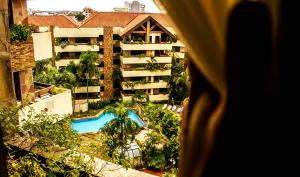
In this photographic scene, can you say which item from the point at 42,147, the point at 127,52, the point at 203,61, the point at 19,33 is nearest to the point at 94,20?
the point at 127,52

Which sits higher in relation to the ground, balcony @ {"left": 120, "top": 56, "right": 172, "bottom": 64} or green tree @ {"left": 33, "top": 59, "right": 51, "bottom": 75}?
balcony @ {"left": 120, "top": 56, "right": 172, "bottom": 64}

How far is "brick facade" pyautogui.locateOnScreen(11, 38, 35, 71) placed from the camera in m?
6.60

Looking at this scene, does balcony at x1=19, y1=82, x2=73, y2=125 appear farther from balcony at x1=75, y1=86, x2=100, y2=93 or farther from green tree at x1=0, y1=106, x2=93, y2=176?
balcony at x1=75, y1=86, x2=100, y2=93

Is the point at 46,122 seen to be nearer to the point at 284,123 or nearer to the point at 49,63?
the point at 284,123

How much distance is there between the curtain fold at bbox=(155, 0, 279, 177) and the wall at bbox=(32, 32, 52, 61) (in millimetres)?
7158

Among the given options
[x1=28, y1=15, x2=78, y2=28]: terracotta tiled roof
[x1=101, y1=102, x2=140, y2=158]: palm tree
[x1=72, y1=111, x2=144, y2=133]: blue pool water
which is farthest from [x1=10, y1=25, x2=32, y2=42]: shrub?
[x1=28, y1=15, x2=78, y2=28]: terracotta tiled roof

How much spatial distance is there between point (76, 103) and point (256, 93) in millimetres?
18815

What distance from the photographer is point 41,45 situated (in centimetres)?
772

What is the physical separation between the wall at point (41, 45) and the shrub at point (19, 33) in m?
0.48

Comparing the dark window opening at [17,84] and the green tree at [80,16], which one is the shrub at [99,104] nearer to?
the green tree at [80,16]

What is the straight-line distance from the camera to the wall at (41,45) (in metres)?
7.51

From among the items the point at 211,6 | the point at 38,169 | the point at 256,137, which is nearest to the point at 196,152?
the point at 256,137

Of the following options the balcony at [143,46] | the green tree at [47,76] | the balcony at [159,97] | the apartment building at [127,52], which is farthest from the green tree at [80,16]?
the balcony at [159,97]

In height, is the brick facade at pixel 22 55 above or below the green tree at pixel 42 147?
above
